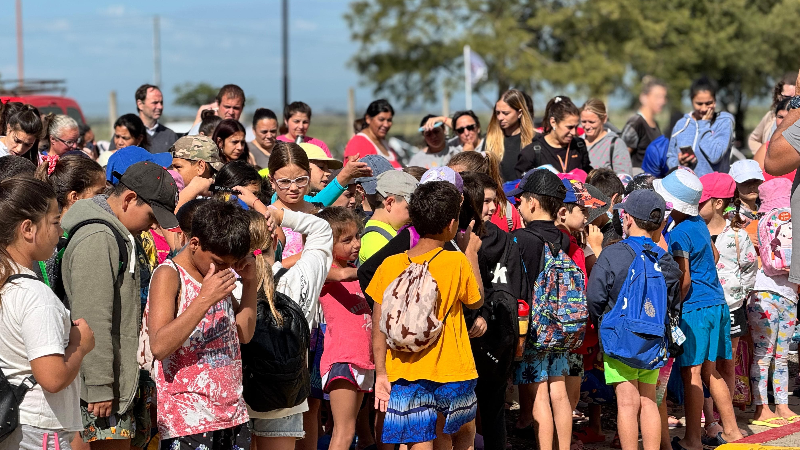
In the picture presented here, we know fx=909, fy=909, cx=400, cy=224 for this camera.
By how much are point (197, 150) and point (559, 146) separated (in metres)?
3.97

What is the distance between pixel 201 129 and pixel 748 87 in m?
32.9

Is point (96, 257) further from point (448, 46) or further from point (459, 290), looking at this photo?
point (448, 46)

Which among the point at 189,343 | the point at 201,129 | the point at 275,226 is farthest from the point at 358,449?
the point at 201,129

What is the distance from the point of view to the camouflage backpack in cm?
463

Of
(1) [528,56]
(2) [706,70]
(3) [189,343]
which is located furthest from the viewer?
(2) [706,70]

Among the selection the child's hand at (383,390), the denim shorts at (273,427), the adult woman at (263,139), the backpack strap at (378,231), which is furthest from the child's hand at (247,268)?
the adult woman at (263,139)

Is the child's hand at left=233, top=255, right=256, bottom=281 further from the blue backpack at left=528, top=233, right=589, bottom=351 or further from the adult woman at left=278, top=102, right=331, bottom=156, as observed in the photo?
the adult woman at left=278, top=102, right=331, bottom=156

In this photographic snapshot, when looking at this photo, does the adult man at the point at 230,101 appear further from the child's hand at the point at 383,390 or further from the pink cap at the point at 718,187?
the child's hand at the point at 383,390

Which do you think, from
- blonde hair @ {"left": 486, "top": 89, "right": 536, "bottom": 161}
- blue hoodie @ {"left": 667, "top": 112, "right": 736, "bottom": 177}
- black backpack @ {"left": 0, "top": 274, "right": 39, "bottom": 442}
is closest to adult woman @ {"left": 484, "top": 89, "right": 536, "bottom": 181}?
blonde hair @ {"left": 486, "top": 89, "right": 536, "bottom": 161}

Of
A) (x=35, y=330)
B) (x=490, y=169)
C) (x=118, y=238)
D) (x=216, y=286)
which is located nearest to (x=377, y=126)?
(x=490, y=169)

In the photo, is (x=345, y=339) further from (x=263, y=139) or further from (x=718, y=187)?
(x=263, y=139)

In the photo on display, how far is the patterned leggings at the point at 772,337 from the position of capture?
7.31m

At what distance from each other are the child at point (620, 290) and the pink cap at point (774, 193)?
2411 mm

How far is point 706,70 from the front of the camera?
118 ft
